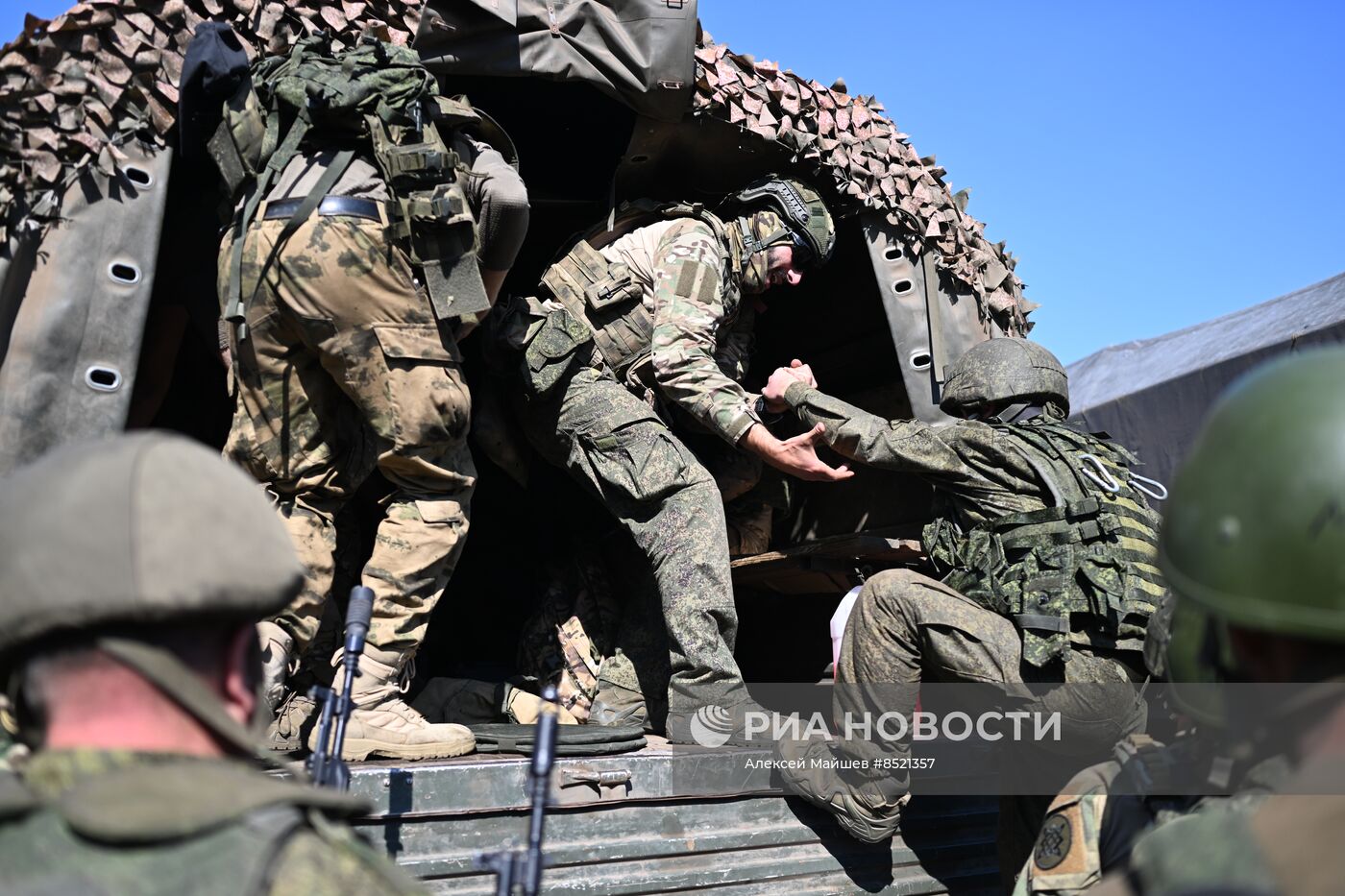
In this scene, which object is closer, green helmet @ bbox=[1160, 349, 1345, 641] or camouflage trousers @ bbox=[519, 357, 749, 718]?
green helmet @ bbox=[1160, 349, 1345, 641]

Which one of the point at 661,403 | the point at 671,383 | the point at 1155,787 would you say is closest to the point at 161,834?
the point at 1155,787

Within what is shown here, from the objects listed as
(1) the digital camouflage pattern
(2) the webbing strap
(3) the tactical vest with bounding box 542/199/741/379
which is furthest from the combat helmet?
(3) the tactical vest with bounding box 542/199/741/379

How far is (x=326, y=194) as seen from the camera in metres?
3.43

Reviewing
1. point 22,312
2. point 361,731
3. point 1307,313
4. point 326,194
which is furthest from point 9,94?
point 1307,313

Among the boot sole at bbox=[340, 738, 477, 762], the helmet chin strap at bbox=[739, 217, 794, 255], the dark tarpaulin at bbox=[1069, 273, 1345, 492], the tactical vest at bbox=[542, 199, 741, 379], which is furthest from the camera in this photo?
the dark tarpaulin at bbox=[1069, 273, 1345, 492]

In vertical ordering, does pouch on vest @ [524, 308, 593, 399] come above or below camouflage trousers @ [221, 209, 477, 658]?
above

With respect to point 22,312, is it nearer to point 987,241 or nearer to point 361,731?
point 361,731

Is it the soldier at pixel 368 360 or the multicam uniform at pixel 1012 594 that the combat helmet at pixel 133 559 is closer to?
the soldier at pixel 368 360

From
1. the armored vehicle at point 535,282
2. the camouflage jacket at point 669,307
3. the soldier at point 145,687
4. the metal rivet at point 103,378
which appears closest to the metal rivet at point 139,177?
the armored vehicle at point 535,282

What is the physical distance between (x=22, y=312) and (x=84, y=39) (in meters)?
0.77

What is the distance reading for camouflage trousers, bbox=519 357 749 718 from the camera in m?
3.91

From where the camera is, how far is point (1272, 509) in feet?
4.42

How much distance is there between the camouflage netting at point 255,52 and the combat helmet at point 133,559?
2293 mm

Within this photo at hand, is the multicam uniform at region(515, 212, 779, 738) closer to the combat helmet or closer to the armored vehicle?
the armored vehicle
